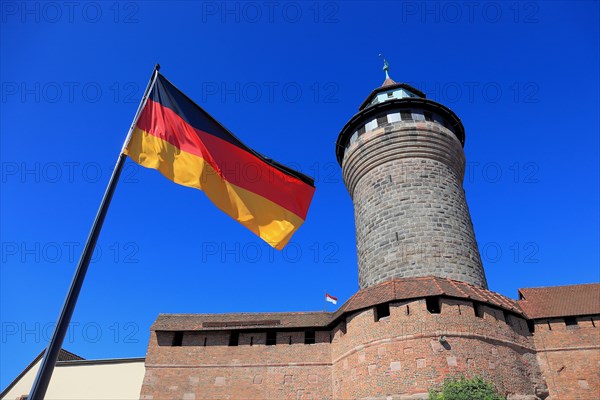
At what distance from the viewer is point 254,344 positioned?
18.3 m

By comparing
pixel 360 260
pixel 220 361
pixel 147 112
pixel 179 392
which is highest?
pixel 360 260

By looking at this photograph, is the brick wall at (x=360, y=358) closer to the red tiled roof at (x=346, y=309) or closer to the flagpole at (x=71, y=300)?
the red tiled roof at (x=346, y=309)

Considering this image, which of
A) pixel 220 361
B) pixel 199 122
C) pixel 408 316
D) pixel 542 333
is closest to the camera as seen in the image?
pixel 199 122

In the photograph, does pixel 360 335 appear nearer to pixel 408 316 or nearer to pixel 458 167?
pixel 408 316

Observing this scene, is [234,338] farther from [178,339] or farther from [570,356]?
[570,356]

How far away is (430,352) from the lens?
1406 centimetres

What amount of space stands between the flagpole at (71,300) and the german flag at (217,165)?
2.34ft

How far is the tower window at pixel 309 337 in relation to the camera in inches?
725

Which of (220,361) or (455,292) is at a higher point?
(455,292)

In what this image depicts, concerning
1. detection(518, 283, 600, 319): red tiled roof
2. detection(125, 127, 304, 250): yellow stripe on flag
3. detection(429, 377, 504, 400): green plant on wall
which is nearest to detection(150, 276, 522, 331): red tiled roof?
detection(518, 283, 600, 319): red tiled roof

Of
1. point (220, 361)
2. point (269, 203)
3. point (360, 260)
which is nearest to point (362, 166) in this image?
point (360, 260)

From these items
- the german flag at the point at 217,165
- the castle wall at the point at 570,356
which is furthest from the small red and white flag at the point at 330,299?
the german flag at the point at 217,165

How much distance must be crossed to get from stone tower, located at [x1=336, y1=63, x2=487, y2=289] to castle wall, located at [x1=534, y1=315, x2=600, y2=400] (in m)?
2.93

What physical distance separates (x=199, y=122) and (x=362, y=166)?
1310 cm
